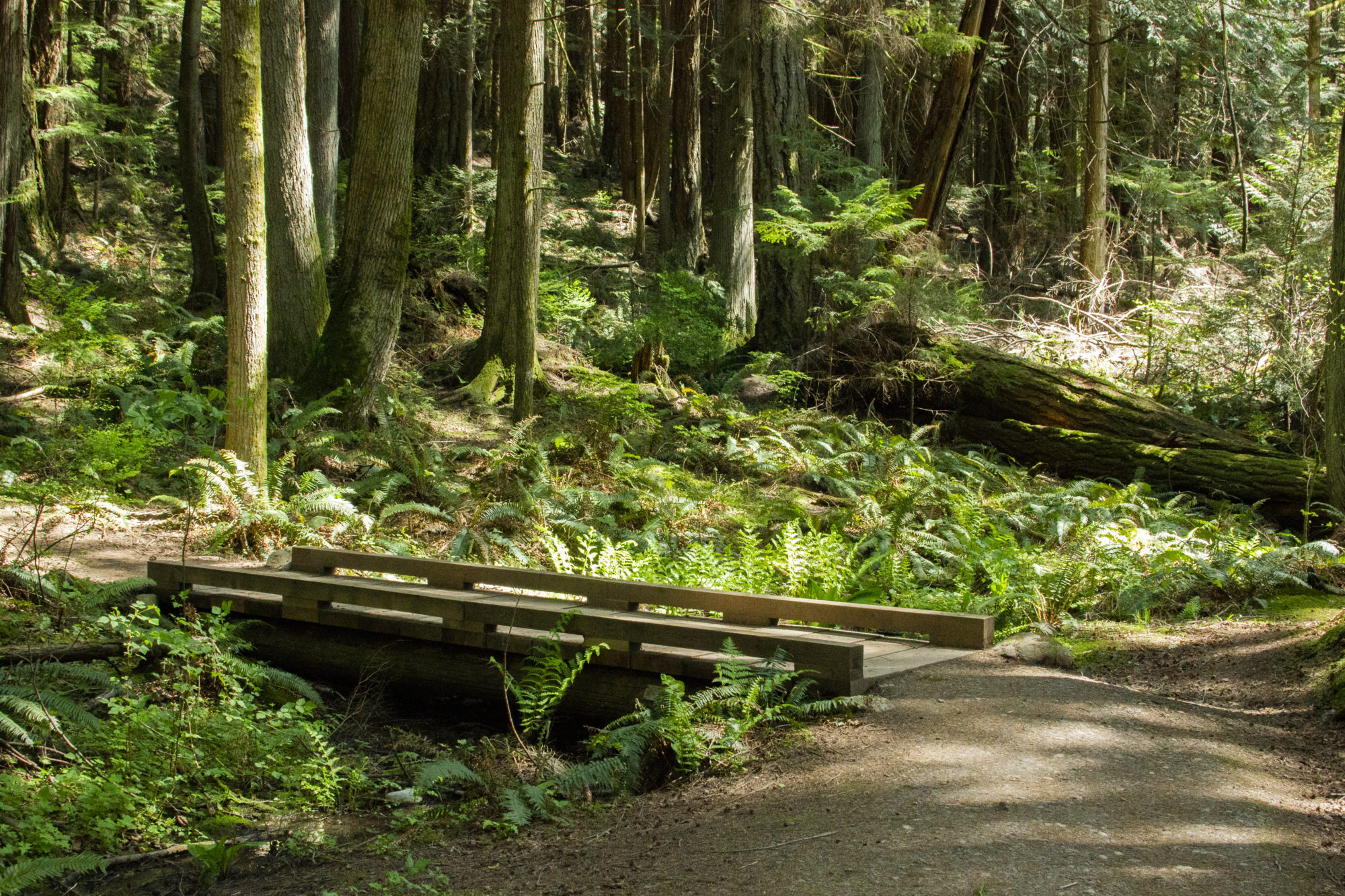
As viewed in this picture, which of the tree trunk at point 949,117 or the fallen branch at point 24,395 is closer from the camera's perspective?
the fallen branch at point 24,395

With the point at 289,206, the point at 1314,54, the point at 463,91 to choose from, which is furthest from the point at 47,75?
the point at 1314,54

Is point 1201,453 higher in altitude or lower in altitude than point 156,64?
lower

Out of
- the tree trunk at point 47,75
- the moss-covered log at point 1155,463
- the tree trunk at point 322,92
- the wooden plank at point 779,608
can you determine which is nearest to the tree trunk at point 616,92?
the tree trunk at point 322,92

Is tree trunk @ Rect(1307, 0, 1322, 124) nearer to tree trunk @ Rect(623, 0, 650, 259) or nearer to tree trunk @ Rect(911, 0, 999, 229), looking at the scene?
tree trunk @ Rect(911, 0, 999, 229)

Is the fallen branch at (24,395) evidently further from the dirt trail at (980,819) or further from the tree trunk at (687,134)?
the tree trunk at (687,134)

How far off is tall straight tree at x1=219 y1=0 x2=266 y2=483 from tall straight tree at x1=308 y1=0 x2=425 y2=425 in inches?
102

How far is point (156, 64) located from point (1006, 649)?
96.8 ft

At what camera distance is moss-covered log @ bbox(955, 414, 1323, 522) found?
34.7ft

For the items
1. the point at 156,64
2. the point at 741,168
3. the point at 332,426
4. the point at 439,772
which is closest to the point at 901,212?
the point at 741,168

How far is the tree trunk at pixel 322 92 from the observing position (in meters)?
16.3

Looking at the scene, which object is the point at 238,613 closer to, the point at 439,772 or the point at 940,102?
the point at 439,772

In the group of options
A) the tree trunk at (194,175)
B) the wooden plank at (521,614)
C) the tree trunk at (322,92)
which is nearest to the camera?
the wooden plank at (521,614)

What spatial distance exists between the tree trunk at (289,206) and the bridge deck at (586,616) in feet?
18.0

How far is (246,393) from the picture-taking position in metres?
8.83
